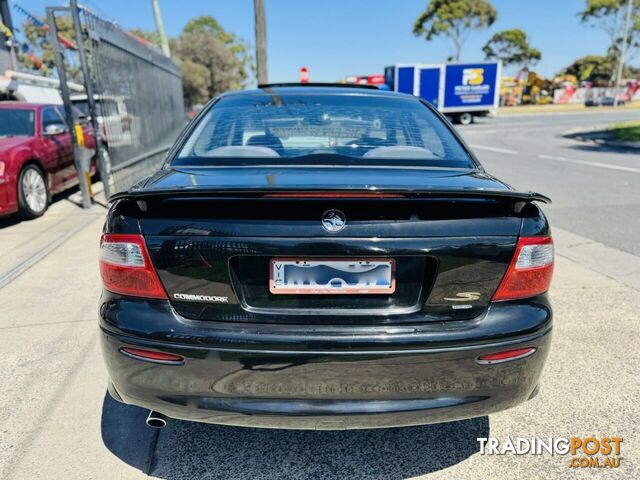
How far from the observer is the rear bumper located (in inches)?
67.3

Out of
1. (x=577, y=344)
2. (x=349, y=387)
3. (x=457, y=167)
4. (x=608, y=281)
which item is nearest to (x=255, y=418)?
(x=349, y=387)

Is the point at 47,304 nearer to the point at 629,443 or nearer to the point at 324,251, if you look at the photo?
the point at 324,251

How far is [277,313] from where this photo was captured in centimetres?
175

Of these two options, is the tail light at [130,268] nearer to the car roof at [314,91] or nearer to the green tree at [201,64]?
the car roof at [314,91]

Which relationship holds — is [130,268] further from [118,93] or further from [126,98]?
[126,98]

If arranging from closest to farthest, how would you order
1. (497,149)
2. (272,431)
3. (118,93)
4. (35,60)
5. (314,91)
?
(272,431), (314,91), (118,93), (497,149), (35,60)

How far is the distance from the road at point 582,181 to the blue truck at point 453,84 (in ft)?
44.6

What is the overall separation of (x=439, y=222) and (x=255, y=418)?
3.23 feet

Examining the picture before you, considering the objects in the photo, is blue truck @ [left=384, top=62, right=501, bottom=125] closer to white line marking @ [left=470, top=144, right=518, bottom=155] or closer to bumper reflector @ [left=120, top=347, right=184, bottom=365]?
white line marking @ [left=470, top=144, right=518, bottom=155]

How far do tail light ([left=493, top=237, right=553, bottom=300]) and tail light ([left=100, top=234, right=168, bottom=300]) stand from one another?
1277 millimetres

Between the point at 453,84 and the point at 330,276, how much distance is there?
30610mm

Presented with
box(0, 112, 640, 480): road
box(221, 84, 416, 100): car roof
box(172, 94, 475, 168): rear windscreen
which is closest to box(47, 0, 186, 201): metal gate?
box(0, 112, 640, 480): road

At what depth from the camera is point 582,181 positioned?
9086 millimetres

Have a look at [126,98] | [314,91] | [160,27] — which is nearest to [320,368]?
[314,91]
